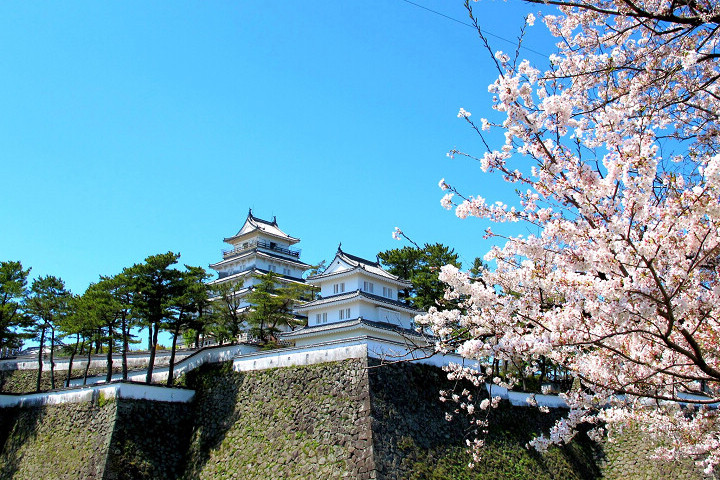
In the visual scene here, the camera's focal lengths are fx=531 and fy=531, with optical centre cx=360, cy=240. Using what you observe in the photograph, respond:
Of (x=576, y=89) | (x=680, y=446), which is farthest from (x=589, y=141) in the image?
(x=680, y=446)

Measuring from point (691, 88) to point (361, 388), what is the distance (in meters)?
11.7

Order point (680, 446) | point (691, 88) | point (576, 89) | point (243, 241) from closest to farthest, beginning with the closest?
point (691, 88), point (576, 89), point (680, 446), point (243, 241)

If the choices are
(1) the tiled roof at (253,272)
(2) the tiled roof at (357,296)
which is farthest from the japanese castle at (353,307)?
(1) the tiled roof at (253,272)

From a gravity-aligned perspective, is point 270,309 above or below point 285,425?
above

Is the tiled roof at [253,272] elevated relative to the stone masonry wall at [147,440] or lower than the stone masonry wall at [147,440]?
elevated

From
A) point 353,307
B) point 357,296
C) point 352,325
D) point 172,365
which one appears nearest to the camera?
point 172,365

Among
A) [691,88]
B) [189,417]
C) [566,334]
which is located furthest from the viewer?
[189,417]

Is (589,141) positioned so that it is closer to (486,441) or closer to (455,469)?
(455,469)

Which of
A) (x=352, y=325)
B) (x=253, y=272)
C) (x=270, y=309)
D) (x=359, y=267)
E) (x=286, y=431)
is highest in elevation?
(x=253, y=272)

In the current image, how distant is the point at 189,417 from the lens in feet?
58.2

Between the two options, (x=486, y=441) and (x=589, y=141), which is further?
(x=486, y=441)

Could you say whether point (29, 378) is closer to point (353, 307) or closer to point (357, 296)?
point (353, 307)

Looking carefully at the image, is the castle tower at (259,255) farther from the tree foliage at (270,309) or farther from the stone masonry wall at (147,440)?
the stone masonry wall at (147,440)

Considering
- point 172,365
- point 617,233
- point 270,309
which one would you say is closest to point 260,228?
point 270,309
